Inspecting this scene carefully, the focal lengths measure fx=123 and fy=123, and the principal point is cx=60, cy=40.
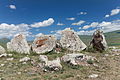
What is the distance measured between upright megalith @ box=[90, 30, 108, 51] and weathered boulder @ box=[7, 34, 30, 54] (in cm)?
1089

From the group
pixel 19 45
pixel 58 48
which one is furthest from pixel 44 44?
pixel 19 45

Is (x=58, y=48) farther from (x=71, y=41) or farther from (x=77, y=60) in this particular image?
(x=77, y=60)

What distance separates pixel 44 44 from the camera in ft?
63.3

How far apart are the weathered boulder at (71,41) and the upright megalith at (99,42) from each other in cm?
196

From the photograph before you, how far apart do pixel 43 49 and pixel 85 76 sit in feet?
36.6

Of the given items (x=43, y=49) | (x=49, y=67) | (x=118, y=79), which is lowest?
(x=118, y=79)

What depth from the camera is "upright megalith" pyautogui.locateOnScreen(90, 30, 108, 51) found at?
19827 mm

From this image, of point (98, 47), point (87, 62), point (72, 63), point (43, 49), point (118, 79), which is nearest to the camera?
point (118, 79)

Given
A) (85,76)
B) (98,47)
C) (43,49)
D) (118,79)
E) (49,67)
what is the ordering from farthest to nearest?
(98,47) < (43,49) < (49,67) < (85,76) < (118,79)

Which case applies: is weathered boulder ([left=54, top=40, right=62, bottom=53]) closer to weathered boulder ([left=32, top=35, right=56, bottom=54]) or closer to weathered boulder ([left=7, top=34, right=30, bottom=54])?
weathered boulder ([left=32, top=35, right=56, bottom=54])

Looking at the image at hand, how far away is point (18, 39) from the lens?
65.6ft

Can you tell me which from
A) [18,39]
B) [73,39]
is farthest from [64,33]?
[18,39]

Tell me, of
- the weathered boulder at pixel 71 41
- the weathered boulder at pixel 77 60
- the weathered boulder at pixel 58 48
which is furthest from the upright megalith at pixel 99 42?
the weathered boulder at pixel 77 60

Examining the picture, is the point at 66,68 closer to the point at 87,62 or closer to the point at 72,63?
the point at 72,63
